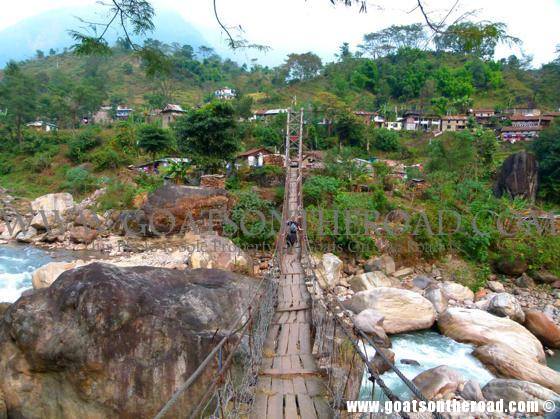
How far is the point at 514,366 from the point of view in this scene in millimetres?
4762

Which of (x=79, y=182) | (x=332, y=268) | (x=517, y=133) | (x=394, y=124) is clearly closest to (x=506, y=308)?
(x=332, y=268)

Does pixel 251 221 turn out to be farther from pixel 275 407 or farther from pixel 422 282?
pixel 275 407

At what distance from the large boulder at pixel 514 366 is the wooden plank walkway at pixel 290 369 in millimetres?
2583

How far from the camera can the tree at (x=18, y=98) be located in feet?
57.3

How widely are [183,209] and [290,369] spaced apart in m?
6.75

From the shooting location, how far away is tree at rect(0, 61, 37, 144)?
17.5 meters

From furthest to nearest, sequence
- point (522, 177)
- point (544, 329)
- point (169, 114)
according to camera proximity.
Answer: point (169, 114)
point (522, 177)
point (544, 329)

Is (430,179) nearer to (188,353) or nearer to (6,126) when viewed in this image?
(188,353)

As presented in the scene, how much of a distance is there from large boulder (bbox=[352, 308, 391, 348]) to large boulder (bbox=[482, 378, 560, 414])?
54.8 inches

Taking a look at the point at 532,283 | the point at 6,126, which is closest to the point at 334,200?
the point at 532,283

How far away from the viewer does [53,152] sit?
17172 mm

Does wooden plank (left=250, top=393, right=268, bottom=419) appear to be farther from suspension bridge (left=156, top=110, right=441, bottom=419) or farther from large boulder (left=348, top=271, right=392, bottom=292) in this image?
large boulder (left=348, top=271, right=392, bottom=292)

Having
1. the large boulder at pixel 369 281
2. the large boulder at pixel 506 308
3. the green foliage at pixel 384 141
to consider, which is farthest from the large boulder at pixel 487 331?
the green foliage at pixel 384 141

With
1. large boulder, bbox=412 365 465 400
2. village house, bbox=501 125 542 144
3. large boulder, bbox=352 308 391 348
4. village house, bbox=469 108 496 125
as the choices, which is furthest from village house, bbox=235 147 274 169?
village house, bbox=469 108 496 125
